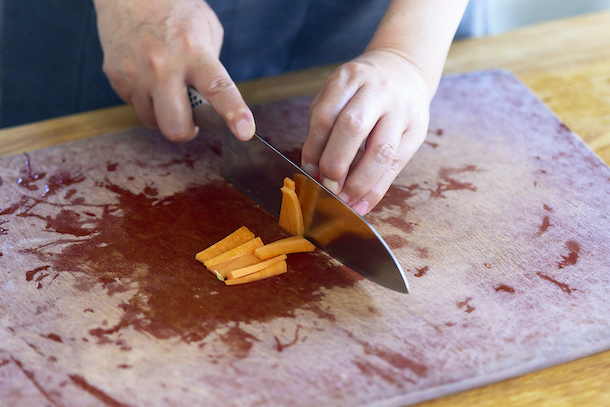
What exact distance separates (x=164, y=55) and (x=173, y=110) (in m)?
0.15

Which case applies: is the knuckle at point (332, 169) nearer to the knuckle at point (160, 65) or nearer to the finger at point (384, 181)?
the finger at point (384, 181)

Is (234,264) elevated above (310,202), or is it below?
below

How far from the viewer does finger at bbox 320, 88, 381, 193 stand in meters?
1.21

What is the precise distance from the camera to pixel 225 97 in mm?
1309

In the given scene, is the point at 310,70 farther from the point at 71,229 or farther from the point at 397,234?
the point at 71,229

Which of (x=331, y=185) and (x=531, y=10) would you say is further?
(x=531, y=10)

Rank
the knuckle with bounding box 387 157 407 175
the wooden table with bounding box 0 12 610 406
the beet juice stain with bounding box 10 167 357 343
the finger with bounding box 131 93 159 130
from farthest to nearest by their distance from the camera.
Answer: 1. the wooden table with bounding box 0 12 610 406
2. the finger with bounding box 131 93 159 130
3. the knuckle with bounding box 387 157 407 175
4. the beet juice stain with bounding box 10 167 357 343

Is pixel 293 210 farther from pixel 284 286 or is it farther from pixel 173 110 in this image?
pixel 173 110

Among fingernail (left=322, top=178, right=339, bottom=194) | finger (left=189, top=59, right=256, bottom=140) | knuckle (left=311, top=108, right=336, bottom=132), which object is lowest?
fingernail (left=322, top=178, right=339, bottom=194)

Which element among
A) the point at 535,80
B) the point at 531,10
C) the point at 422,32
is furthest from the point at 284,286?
the point at 531,10

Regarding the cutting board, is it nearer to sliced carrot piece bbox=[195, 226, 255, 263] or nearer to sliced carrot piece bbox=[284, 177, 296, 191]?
sliced carrot piece bbox=[195, 226, 255, 263]

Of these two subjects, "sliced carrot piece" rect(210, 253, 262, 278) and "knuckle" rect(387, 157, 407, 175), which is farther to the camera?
"knuckle" rect(387, 157, 407, 175)

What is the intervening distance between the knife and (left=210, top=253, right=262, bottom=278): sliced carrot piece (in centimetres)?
15

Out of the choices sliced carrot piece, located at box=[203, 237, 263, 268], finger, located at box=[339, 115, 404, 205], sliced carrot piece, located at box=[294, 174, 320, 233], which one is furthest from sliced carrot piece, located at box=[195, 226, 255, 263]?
finger, located at box=[339, 115, 404, 205]
